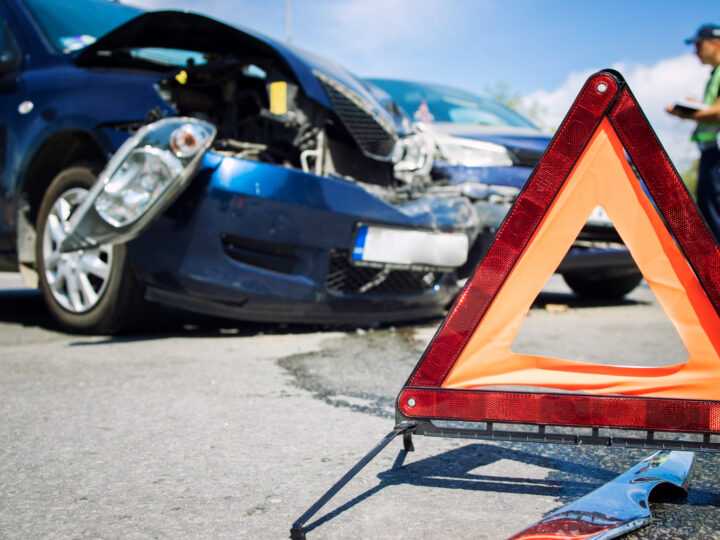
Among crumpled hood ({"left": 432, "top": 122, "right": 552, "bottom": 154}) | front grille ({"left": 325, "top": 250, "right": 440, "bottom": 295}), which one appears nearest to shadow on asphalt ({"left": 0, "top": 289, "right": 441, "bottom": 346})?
front grille ({"left": 325, "top": 250, "right": 440, "bottom": 295})

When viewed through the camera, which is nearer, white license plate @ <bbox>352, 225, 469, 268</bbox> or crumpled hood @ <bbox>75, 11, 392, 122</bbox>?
white license plate @ <bbox>352, 225, 469, 268</bbox>

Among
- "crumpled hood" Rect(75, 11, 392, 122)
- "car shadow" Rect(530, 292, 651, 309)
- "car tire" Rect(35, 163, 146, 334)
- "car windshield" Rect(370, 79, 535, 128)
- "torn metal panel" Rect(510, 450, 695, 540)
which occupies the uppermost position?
"crumpled hood" Rect(75, 11, 392, 122)

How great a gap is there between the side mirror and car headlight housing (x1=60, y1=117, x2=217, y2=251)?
4.30ft

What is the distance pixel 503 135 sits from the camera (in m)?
5.45

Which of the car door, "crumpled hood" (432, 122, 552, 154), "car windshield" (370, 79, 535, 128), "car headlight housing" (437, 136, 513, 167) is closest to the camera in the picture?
the car door

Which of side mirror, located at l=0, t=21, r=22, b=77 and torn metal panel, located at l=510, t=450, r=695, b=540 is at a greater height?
side mirror, located at l=0, t=21, r=22, b=77

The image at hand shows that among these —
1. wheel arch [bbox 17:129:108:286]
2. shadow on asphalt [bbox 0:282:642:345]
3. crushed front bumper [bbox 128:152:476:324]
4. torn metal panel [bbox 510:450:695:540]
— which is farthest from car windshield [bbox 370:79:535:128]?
torn metal panel [bbox 510:450:695:540]

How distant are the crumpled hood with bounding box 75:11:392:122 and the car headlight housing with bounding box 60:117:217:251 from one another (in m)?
0.76

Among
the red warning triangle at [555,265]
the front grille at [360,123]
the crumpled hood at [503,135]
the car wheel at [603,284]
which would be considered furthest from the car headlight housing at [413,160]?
the red warning triangle at [555,265]

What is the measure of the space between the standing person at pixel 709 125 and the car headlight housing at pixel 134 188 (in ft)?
9.55

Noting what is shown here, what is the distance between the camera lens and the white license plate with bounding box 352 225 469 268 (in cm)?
370

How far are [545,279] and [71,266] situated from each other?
2.70 meters

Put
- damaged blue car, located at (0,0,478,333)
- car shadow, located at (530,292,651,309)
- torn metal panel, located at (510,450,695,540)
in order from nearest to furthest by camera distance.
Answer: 1. torn metal panel, located at (510,450,695,540)
2. damaged blue car, located at (0,0,478,333)
3. car shadow, located at (530,292,651,309)

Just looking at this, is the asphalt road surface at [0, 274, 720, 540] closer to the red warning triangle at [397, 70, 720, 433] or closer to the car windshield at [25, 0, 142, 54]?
the red warning triangle at [397, 70, 720, 433]
